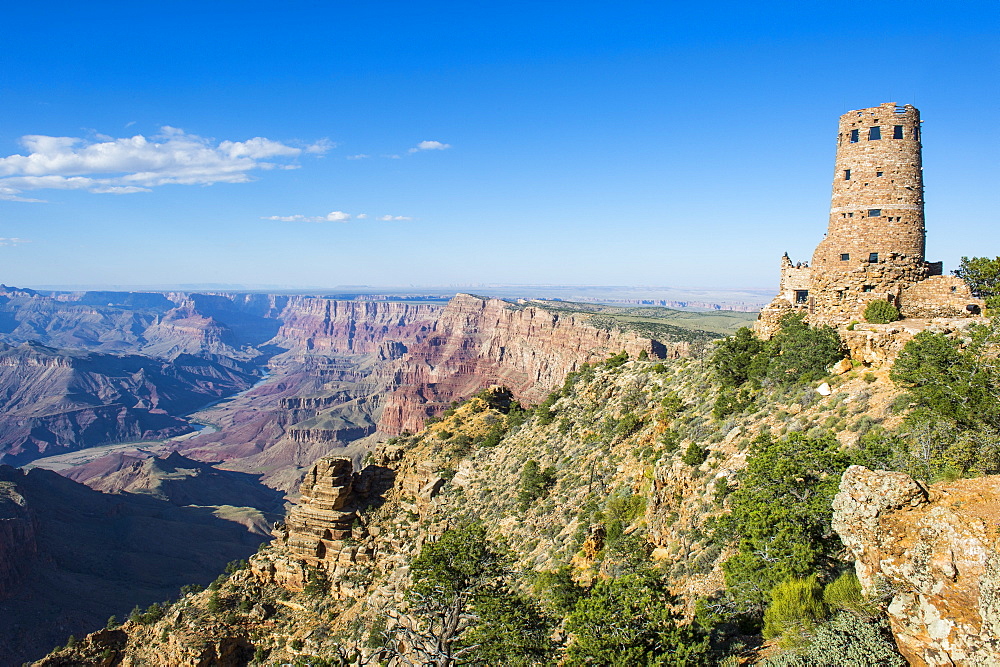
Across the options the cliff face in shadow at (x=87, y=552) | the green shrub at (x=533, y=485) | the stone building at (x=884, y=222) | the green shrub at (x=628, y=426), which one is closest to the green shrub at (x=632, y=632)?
the stone building at (x=884, y=222)

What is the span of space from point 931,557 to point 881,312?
729 inches

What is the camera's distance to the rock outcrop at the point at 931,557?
735cm

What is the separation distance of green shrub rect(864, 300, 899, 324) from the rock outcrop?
1644 cm

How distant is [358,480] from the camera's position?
1645 inches

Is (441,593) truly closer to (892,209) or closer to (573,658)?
(573,658)

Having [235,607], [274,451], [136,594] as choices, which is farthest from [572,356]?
[274,451]

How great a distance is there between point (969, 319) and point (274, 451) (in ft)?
679

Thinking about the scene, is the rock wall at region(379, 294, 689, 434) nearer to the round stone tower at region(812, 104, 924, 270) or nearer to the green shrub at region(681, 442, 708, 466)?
the round stone tower at region(812, 104, 924, 270)

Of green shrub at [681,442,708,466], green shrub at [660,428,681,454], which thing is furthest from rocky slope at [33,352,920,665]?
green shrub at [681,442,708,466]

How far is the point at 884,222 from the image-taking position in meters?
23.2

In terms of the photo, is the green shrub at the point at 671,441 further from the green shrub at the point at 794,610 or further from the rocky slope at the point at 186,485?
the rocky slope at the point at 186,485

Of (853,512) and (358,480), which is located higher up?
(853,512)

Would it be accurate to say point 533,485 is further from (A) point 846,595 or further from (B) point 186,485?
(B) point 186,485

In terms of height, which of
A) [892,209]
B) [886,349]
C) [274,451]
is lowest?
[274,451]
